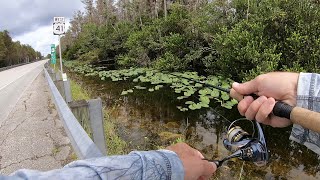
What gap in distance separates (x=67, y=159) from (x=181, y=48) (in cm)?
1916

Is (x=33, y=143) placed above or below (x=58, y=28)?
below

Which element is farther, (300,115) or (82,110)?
(82,110)

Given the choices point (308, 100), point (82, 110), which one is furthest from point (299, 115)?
point (82, 110)

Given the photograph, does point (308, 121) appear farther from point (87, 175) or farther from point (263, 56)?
point (263, 56)

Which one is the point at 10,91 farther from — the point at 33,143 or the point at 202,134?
the point at 33,143

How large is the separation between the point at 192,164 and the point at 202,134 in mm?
7898

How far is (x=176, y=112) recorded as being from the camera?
11305 mm

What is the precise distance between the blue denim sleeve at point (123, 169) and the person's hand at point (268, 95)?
868 mm

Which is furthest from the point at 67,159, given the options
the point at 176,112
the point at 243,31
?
the point at 243,31

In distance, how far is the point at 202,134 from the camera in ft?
29.0

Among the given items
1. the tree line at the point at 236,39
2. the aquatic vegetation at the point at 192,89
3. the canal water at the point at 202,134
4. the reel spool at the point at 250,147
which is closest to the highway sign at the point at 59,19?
the canal water at the point at 202,134

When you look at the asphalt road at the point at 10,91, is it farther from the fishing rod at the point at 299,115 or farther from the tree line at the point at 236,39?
the tree line at the point at 236,39

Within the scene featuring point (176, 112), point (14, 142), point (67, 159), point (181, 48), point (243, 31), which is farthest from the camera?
point (181, 48)

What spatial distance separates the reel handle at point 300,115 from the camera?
1382 millimetres
